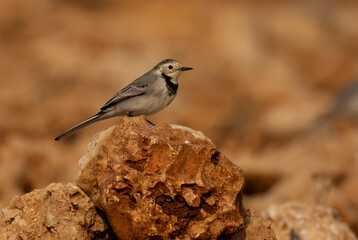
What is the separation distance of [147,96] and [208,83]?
9.59 meters

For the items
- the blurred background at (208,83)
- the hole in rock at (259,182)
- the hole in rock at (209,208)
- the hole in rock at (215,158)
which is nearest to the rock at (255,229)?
the hole in rock at (209,208)

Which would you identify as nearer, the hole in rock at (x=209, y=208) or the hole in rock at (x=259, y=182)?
the hole in rock at (x=209, y=208)

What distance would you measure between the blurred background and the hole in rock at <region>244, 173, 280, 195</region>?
2 cm

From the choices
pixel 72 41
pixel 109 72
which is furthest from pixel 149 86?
pixel 72 41

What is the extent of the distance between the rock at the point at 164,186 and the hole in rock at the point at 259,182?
5.94m

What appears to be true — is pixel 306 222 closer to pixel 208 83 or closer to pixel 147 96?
pixel 147 96

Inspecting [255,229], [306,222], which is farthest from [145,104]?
[255,229]

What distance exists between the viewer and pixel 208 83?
18.1 meters

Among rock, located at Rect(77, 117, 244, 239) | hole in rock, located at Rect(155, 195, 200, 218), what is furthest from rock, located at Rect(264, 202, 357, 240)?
hole in rock, located at Rect(155, 195, 200, 218)

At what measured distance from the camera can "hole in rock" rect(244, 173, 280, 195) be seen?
1167cm

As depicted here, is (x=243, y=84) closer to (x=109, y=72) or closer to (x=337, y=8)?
(x=109, y=72)

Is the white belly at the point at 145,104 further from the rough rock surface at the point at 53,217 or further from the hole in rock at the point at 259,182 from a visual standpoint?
the hole in rock at the point at 259,182

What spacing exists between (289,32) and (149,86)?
16.2m

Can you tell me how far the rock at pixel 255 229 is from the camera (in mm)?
6411
